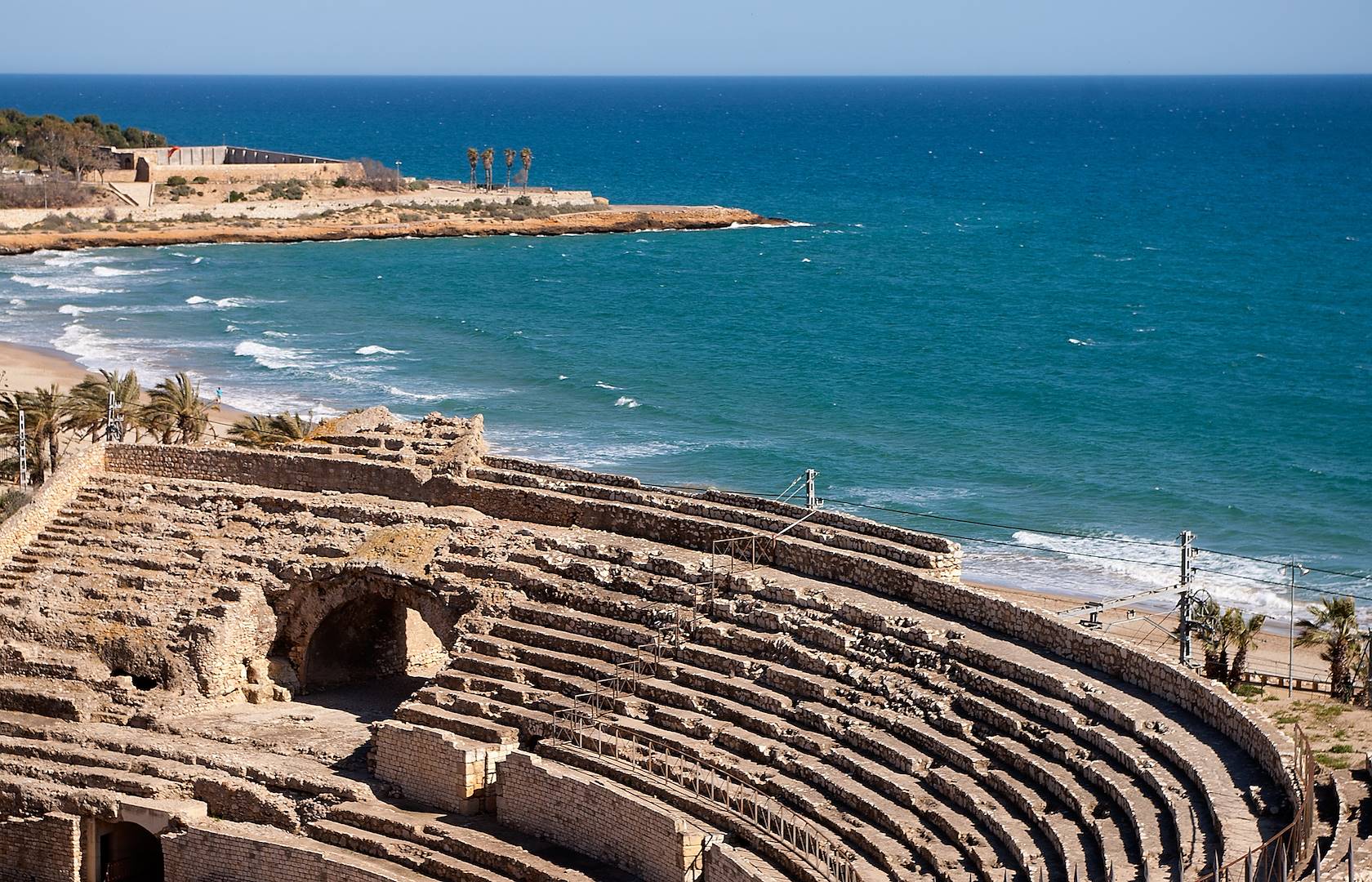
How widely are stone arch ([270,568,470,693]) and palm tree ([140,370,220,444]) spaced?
13.6 m

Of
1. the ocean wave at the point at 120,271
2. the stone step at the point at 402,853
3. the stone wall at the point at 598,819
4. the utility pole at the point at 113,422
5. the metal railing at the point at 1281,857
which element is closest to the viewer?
the metal railing at the point at 1281,857

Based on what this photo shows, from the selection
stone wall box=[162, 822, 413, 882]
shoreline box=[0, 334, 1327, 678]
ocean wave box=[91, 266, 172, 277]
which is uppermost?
ocean wave box=[91, 266, 172, 277]

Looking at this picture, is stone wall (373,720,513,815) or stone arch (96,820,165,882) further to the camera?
stone arch (96,820,165,882)

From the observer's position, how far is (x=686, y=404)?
230 ft

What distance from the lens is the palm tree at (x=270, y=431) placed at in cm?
4511

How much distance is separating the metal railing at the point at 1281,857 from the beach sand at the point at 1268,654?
398 centimetres

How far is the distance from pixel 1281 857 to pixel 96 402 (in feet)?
121

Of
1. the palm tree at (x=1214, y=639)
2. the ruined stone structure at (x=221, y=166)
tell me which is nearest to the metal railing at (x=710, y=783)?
the palm tree at (x=1214, y=639)

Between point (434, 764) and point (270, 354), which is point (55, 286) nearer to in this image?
point (270, 354)

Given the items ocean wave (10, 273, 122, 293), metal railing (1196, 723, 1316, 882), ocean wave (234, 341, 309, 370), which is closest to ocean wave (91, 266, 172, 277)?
ocean wave (10, 273, 122, 293)

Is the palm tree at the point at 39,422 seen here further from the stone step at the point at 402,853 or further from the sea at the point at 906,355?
the stone step at the point at 402,853

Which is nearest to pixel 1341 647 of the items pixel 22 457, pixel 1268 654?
pixel 1268 654

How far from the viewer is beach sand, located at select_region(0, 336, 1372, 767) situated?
26.7 m

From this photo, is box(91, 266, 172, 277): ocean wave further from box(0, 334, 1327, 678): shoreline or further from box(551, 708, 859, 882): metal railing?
box(551, 708, 859, 882): metal railing
